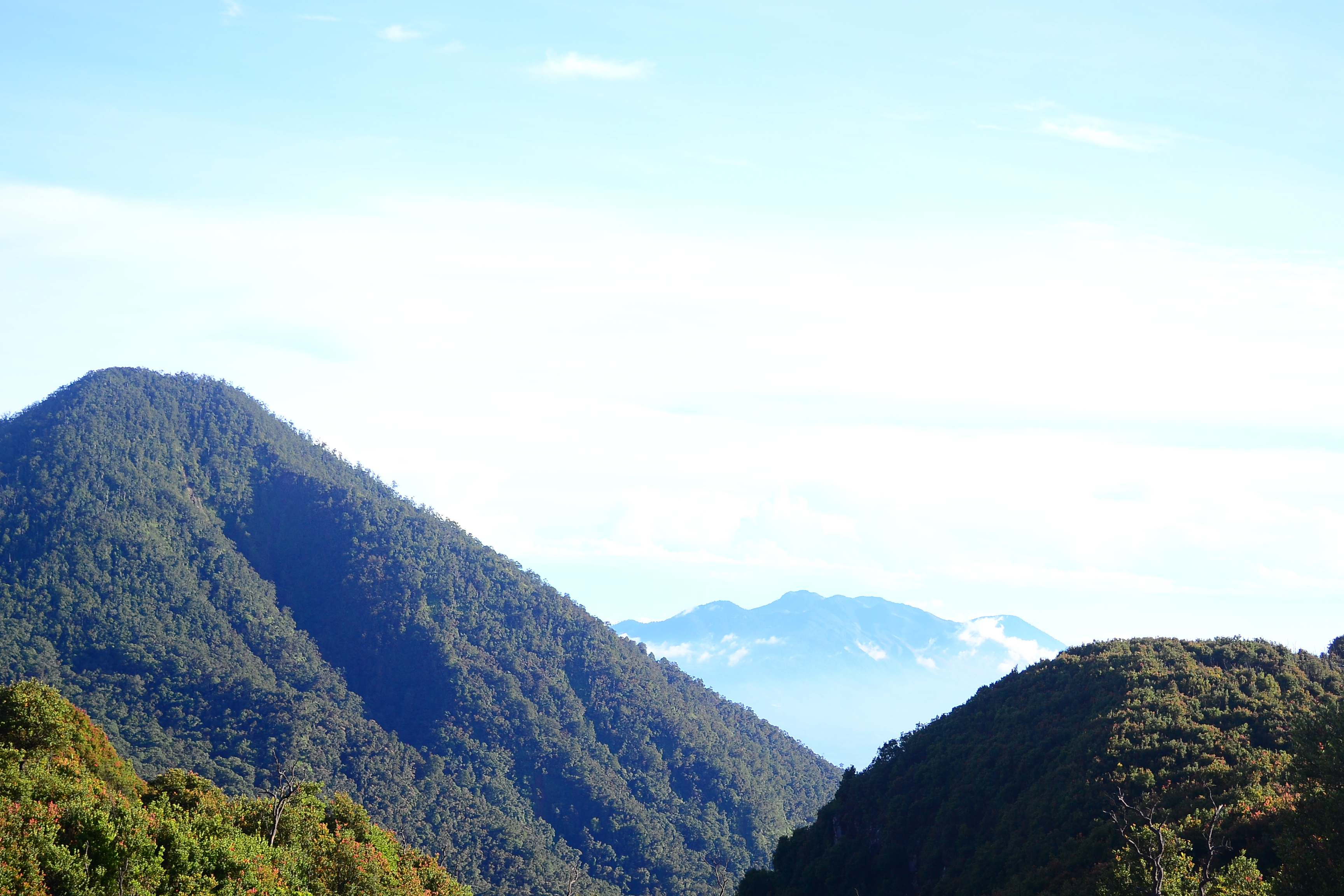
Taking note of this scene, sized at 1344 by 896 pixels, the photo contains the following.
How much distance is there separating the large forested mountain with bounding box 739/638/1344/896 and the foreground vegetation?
31.5 meters

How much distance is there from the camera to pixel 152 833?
35.2 meters

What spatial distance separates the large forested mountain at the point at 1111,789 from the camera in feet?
114

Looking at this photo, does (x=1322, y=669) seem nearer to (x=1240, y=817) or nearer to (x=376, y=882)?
(x=1240, y=817)

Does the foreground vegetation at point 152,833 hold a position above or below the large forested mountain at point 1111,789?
below

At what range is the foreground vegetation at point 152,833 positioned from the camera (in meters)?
31.7

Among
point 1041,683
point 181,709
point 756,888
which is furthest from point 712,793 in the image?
point 1041,683

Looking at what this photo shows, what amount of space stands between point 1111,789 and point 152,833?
49.4 meters

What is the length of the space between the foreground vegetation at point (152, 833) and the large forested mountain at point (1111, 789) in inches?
1239

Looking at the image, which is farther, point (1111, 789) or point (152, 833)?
point (1111, 789)

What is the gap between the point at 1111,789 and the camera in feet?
183

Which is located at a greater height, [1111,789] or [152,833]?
[1111,789]

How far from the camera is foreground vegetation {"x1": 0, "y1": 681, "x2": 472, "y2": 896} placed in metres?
31.7

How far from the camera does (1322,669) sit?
6844 cm

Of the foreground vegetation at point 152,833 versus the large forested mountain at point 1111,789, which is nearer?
the foreground vegetation at point 152,833
